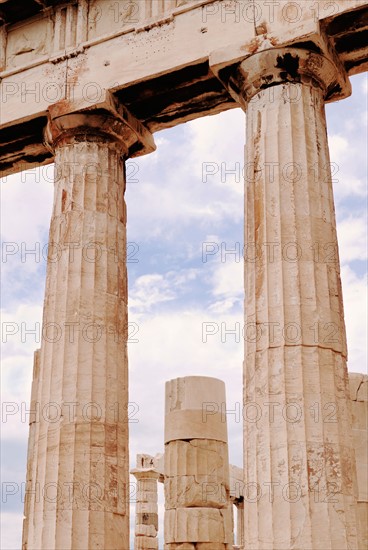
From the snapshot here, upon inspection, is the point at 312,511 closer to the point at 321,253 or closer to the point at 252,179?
the point at 321,253

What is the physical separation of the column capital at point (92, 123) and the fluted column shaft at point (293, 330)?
3.12 m

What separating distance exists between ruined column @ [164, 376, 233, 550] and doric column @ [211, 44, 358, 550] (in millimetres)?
8891

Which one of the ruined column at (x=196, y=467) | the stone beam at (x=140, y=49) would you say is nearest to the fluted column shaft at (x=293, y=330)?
the stone beam at (x=140, y=49)

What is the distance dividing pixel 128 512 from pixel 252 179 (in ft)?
22.4

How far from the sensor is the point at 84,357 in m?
16.7

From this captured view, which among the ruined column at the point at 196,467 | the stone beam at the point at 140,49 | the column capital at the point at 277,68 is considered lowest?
the ruined column at the point at 196,467

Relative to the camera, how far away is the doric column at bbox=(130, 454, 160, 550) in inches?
1399

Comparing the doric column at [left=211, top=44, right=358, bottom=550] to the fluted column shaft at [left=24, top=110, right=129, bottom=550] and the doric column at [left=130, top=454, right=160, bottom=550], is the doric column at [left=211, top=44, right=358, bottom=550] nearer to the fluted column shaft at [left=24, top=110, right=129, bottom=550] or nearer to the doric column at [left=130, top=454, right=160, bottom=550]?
the fluted column shaft at [left=24, top=110, right=129, bottom=550]

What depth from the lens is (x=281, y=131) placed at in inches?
624

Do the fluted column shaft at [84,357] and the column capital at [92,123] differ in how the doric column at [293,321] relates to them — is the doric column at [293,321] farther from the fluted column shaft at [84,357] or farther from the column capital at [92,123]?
the fluted column shaft at [84,357]

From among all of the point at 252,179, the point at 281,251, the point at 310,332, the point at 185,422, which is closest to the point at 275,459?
the point at 310,332

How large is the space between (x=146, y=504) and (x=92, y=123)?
21.8m

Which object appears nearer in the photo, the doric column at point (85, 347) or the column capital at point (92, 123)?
the doric column at point (85, 347)

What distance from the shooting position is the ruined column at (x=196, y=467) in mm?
23047
